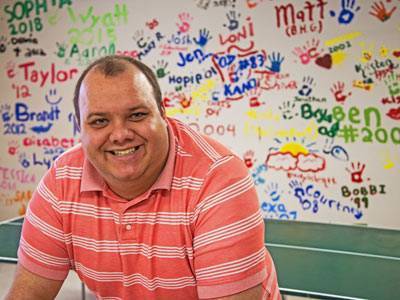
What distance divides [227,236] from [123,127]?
0.32 m

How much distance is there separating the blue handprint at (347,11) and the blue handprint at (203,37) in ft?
2.61

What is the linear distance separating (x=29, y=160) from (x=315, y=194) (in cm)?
217

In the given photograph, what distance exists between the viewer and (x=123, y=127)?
1011mm

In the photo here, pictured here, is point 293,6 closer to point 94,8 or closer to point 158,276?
point 94,8

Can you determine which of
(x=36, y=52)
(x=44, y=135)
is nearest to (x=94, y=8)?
(x=36, y=52)

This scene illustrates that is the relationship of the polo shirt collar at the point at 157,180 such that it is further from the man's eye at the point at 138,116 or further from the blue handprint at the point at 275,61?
the blue handprint at the point at 275,61

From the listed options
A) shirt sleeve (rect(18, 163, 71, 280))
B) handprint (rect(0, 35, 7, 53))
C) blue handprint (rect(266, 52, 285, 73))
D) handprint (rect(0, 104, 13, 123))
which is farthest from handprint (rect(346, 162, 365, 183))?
handprint (rect(0, 35, 7, 53))

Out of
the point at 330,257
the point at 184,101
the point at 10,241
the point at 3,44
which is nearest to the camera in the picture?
the point at 330,257

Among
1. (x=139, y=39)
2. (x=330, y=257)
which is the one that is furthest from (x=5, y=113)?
(x=330, y=257)

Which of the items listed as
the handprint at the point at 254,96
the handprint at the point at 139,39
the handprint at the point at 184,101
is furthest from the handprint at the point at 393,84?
the handprint at the point at 139,39

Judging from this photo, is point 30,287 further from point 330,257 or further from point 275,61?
point 275,61

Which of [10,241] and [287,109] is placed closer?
[10,241]

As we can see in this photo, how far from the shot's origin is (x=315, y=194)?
9.68 ft

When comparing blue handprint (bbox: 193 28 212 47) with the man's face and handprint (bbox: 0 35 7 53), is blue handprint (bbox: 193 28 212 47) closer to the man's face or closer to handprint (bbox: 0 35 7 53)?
handprint (bbox: 0 35 7 53)
